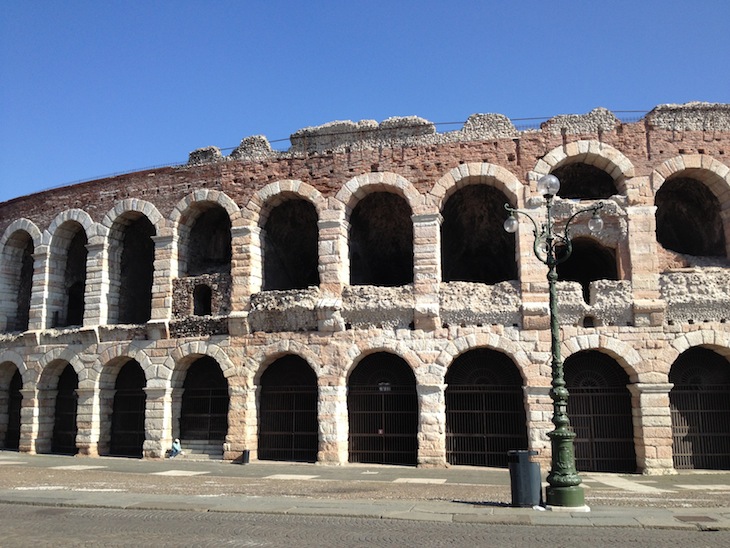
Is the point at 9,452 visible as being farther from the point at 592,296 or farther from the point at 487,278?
the point at 592,296

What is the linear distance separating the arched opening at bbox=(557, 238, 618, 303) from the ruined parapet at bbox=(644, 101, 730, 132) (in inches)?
148

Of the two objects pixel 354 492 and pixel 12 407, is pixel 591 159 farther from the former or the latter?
pixel 12 407

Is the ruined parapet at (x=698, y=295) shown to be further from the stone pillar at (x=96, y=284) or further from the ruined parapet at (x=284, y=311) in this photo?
the stone pillar at (x=96, y=284)

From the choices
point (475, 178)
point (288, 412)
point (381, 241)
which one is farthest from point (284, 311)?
Answer: point (475, 178)

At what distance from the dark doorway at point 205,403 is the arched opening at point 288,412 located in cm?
140

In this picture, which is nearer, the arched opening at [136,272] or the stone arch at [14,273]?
the arched opening at [136,272]

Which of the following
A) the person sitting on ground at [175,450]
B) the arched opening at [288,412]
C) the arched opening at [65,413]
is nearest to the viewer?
the arched opening at [288,412]

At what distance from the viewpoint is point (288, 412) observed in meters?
19.1

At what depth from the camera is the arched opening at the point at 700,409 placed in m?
16.7

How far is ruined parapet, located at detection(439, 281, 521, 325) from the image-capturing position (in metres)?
17.3

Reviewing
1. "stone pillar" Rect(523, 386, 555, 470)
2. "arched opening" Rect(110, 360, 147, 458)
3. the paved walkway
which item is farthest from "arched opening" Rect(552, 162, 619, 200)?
"arched opening" Rect(110, 360, 147, 458)

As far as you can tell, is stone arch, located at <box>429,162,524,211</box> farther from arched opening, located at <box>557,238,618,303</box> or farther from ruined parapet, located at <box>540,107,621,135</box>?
arched opening, located at <box>557,238,618,303</box>

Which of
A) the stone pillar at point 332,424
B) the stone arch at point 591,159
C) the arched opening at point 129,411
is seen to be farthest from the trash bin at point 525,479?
the arched opening at point 129,411

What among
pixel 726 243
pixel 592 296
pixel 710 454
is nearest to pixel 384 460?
pixel 592 296
